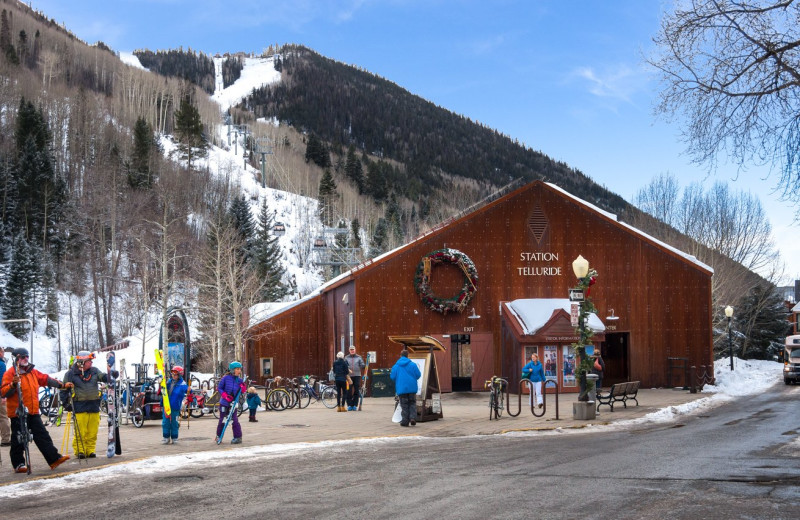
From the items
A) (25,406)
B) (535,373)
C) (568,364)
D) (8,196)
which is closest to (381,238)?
(8,196)

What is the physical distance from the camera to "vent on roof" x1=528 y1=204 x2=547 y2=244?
32594mm

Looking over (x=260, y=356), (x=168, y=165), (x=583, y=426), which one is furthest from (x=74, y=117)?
(x=583, y=426)

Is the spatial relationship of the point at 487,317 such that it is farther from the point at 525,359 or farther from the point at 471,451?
the point at 471,451

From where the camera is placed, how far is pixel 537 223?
107ft

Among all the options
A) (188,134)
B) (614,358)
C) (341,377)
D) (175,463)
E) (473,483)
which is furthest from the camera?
(188,134)

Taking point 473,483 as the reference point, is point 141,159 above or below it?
above

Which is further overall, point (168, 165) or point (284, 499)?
point (168, 165)

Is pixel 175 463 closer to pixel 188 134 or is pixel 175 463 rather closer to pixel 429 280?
pixel 429 280

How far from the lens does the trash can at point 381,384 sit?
30250 mm

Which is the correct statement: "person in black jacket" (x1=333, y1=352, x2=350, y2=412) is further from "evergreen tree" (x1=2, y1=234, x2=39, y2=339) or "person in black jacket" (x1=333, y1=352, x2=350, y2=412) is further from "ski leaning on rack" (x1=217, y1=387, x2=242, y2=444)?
"evergreen tree" (x1=2, y1=234, x2=39, y2=339)

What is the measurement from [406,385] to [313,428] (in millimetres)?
2365

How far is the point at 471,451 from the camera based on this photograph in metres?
13.8

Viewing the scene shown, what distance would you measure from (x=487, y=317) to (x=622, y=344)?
699 cm

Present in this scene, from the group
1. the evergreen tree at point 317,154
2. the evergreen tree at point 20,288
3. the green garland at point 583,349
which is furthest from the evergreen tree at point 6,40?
the green garland at point 583,349
